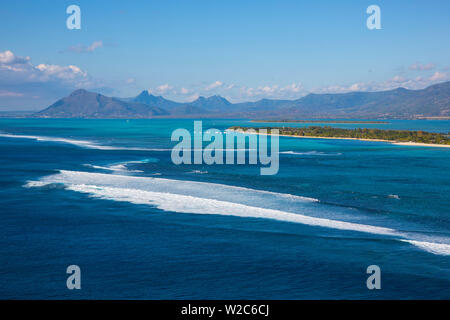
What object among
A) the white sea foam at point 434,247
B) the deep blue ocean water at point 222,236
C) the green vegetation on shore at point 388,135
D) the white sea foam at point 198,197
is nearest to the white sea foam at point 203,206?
the white sea foam at point 198,197

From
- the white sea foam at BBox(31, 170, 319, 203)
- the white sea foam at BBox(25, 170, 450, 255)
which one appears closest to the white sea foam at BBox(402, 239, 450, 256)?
the white sea foam at BBox(25, 170, 450, 255)

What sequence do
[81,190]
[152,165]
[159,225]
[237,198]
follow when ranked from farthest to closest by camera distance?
[152,165], [81,190], [237,198], [159,225]

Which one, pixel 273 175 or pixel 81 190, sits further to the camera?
pixel 273 175

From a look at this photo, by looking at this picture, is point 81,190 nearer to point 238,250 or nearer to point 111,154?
point 238,250

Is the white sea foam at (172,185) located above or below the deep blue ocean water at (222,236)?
above

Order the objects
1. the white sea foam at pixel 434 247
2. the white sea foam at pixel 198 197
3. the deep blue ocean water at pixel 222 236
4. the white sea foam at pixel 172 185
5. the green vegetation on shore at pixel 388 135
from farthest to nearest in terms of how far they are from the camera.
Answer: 1. the green vegetation on shore at pixel 388 135
2. the white sea foam at pixel 172 185
3. the white sea foam at pixel 198 197
4. the white sea foam at pixel 434 247
5. the deep blue ocean water at pixel 222 236

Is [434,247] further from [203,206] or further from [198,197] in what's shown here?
[198,197]

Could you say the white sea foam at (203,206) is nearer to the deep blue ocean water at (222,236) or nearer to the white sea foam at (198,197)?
the white sea foam at (198,197)
